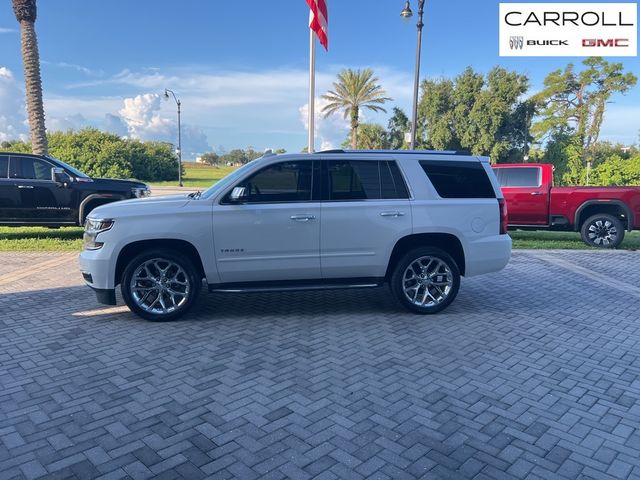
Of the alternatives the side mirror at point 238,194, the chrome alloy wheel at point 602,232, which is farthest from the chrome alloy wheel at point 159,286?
the chrome alloy wheel at point 602,232

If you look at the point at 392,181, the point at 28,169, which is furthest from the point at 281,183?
the point at 28,169

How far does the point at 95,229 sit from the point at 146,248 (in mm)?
616

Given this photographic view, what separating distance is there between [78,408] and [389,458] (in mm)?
2358

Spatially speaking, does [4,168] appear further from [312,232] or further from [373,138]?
[373,138]

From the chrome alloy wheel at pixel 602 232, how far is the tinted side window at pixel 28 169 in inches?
512

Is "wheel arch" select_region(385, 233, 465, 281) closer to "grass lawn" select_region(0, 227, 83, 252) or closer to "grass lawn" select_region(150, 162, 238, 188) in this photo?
"grass lawn" select_region(0, 227, 83, 252)

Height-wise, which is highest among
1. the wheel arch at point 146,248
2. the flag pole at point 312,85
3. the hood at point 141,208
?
the flag pole at point 312,85

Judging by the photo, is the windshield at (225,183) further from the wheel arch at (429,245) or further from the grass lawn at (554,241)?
the grass lawn at (554,241)

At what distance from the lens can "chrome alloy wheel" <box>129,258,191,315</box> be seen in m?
5.43

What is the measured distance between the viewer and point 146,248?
17.9 feet

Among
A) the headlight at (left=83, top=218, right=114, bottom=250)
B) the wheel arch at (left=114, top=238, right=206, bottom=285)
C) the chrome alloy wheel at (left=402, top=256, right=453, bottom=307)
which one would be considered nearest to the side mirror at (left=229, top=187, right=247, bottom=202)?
the wheel arch at (left=114, top=238, right=206, bottom=285)

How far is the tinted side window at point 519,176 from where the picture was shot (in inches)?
457

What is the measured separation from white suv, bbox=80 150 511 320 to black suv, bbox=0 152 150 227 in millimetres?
5690

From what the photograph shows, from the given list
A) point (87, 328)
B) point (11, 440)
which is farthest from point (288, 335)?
point (11, 440)
